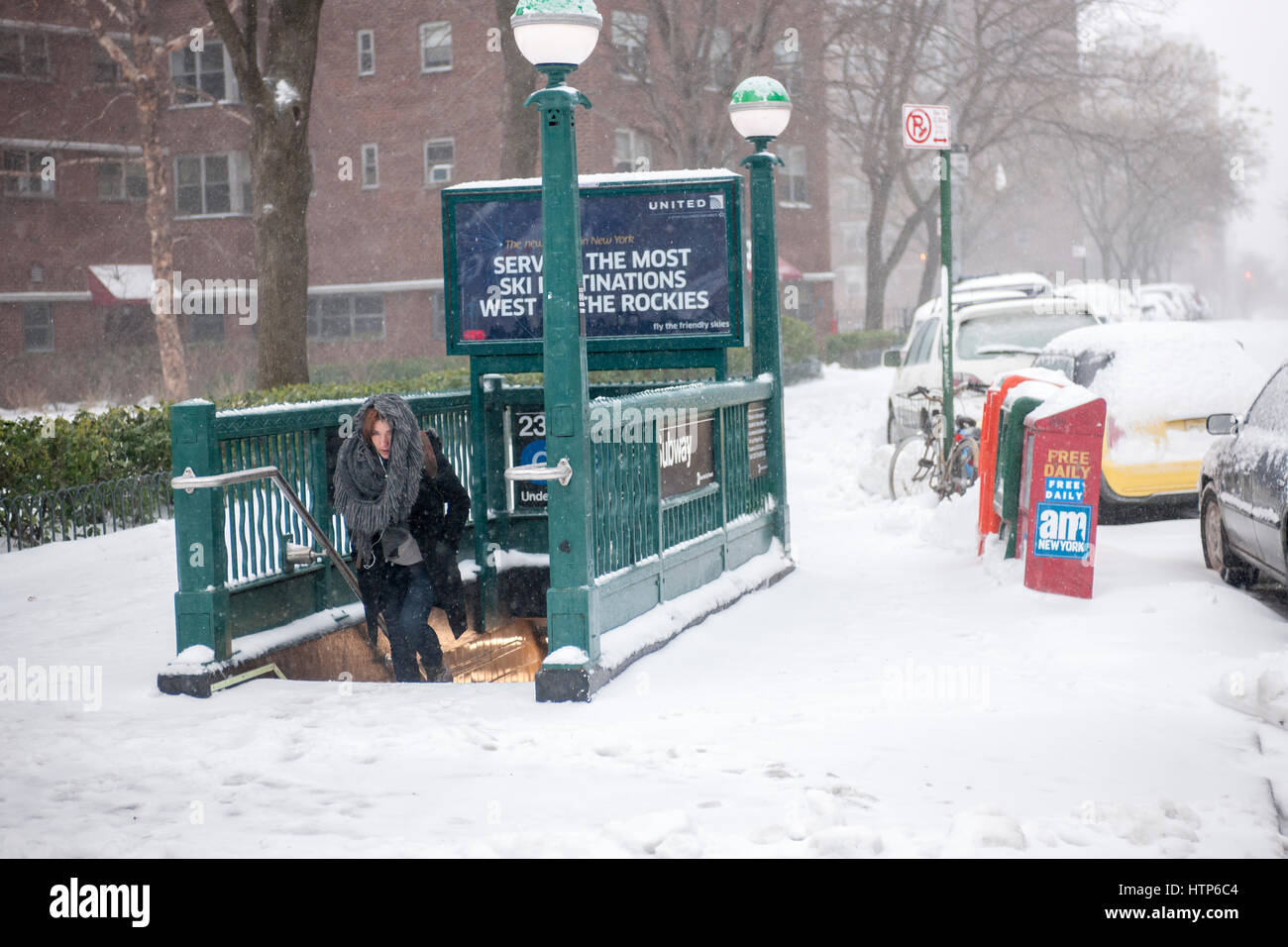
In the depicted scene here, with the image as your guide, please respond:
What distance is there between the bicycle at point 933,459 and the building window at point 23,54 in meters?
29.6

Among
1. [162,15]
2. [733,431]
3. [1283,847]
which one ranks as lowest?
[1283,847]

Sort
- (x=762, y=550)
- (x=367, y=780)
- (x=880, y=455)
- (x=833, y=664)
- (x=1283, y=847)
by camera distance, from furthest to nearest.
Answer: (x=880, y=455) < (x=762, y=550) < (x=833, y=664) < (x=367, y=780) < (x=1283, y=847)

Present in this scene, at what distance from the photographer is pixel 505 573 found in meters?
9.84

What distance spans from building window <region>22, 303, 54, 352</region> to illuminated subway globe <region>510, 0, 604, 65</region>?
34982 millimetres

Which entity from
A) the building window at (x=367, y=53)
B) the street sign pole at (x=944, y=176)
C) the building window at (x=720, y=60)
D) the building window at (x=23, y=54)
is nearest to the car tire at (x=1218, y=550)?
the street sign pole at (x=944, y=176)

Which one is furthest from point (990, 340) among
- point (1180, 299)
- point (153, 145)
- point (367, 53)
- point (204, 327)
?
point (204, 327)

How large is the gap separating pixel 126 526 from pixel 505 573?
4.68m

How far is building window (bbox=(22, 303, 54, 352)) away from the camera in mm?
38219

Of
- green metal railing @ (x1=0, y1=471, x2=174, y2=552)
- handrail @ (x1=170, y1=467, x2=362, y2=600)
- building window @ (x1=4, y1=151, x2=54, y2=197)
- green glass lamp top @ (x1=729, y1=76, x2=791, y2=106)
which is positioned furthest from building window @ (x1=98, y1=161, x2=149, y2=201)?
handrail @ (x1=170, y1=467, x2=362, y2=600)

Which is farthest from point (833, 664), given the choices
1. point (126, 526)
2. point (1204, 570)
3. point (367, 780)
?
point (126, 526)

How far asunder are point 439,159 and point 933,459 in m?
26.3

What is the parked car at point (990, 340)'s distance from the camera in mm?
15406

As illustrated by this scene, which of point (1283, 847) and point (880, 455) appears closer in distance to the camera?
point (1283, 847)
